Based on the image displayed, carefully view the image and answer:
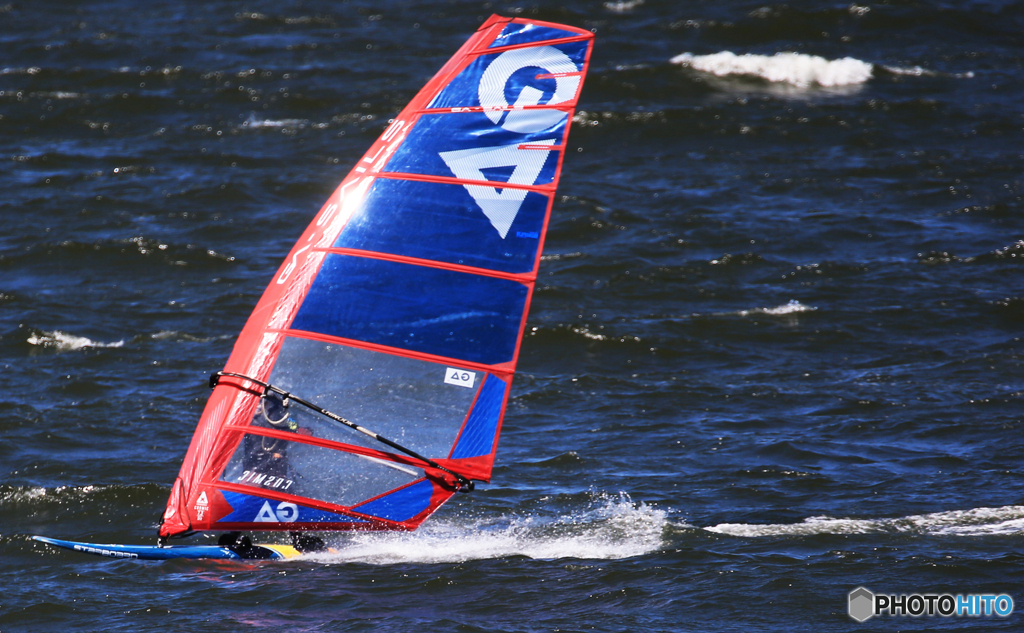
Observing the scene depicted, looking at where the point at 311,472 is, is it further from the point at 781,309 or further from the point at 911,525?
the point at 781,309

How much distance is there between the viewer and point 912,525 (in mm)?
9008

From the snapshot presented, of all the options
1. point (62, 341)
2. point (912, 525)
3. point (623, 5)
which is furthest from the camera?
point (623, 5)

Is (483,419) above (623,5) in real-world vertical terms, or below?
below

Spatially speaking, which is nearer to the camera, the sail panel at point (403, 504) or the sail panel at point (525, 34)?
the sail panel at point (403, 504)

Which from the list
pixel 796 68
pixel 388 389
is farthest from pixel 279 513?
pixel 796 68

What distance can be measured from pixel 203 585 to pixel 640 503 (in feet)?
12.0

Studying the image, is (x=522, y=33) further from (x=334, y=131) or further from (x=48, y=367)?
(x=334, y=131)

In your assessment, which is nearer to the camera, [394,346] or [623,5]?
[394,346]

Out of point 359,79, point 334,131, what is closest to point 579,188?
point 334,131

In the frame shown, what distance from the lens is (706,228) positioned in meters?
16.7

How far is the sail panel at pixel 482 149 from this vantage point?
28.0 feet

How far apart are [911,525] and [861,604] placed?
145 cm

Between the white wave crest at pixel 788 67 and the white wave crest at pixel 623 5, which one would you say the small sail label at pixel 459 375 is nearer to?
the white wave crest at pixel 788 67

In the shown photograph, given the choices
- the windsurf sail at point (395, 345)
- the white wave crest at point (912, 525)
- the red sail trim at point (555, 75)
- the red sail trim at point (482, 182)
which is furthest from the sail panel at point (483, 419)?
the red sail trim at point (555, 75)
